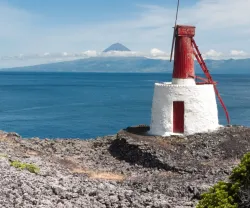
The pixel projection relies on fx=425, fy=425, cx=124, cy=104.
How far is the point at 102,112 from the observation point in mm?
78312

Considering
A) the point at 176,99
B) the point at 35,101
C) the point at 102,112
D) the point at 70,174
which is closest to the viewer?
the point at 70,174

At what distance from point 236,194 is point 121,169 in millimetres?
12862

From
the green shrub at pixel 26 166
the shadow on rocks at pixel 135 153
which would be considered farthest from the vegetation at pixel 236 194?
the shadow on rocks at pixel 135 153

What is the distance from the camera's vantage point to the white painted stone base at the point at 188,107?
28375 mm

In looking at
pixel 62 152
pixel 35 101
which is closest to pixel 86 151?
pixel 62 152

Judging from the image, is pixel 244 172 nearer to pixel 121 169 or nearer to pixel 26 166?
pixel 26 166

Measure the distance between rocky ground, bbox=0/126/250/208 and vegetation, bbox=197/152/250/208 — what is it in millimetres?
3577

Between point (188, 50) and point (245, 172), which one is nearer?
point (245, 172)

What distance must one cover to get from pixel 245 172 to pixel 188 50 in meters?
17.4

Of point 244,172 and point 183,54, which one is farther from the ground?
point 183,54

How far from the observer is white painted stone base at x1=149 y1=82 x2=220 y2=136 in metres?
28.4

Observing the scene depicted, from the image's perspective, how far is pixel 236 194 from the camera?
13.1m

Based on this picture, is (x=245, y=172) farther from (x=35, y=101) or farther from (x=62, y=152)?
(x=35, y=101)

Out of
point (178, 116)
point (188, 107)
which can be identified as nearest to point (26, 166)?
point (178, 116)
